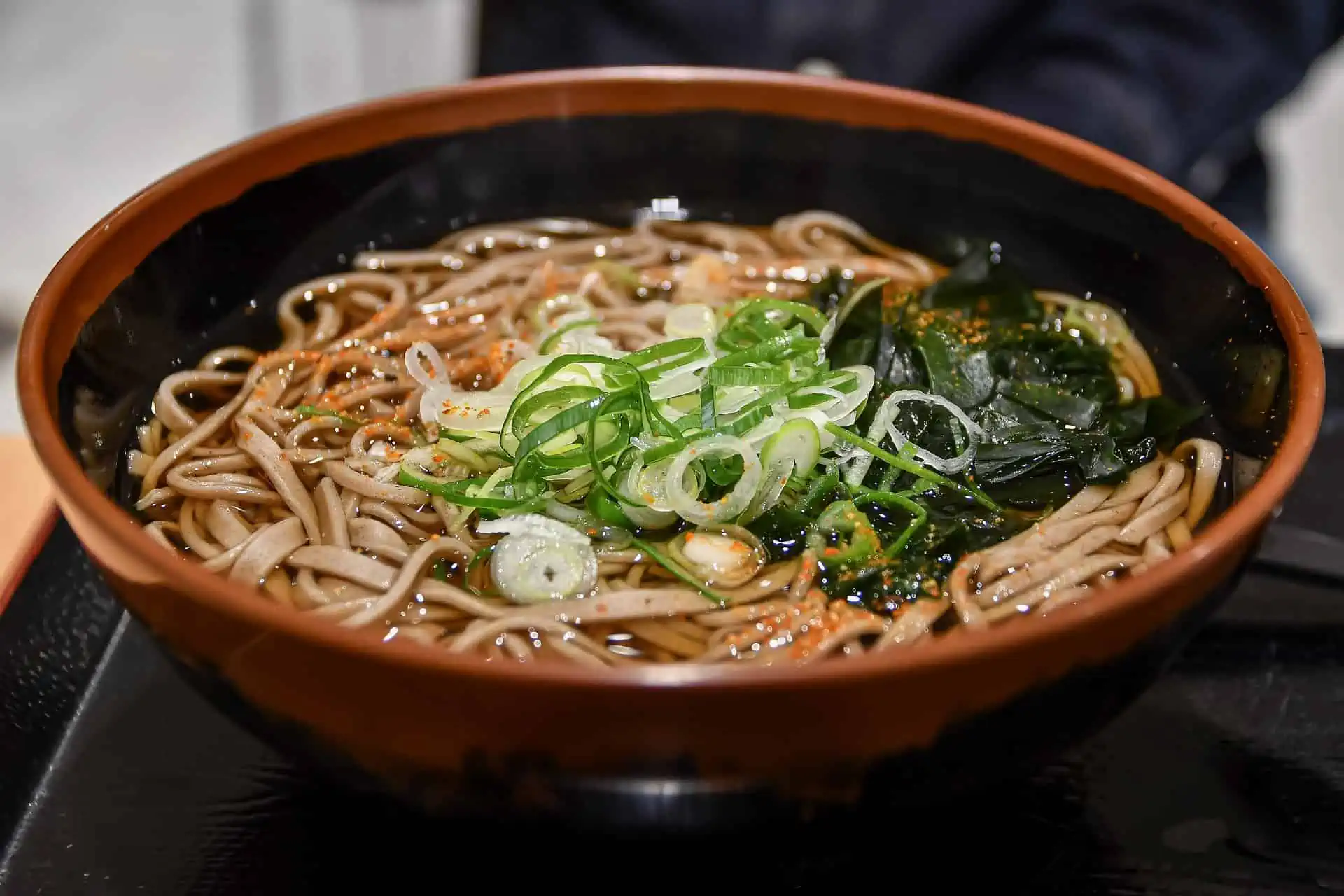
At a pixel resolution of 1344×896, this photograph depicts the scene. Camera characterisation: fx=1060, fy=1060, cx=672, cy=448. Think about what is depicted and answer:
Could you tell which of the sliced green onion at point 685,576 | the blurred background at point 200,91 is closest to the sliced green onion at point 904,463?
the sliced green onion at point 685,576

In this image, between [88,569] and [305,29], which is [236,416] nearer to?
[88,569]

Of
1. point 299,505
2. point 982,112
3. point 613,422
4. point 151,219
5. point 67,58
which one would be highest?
point 982,112

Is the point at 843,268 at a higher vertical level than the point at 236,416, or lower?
higher

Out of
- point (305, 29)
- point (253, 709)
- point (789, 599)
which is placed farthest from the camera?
point (305, 29)

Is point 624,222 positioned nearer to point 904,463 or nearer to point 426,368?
point 426,368

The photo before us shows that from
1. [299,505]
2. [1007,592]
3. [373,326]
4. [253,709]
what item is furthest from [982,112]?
[253,709]

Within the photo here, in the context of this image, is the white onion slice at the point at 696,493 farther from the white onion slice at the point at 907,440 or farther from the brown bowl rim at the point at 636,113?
the brown bowl rim at the point at 636,113
